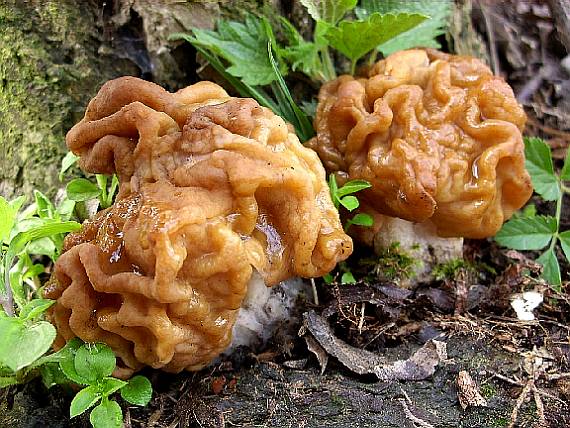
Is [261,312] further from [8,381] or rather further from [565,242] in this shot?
[565,242]

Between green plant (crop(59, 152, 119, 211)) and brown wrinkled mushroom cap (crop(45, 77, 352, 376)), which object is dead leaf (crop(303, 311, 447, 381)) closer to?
brown wrinkled mushroom cap (crop(45, 77, 352, 376))

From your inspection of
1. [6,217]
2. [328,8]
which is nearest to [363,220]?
[328,8]

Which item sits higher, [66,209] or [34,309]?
[34,309]

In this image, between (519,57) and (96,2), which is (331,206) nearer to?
(96,2)

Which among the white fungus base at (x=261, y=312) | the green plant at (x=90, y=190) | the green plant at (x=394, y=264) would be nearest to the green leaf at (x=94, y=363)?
the white fungus base at (x=261, y=312)

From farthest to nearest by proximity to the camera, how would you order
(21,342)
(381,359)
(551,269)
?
(551,269) < (381,359) < (21,342)
